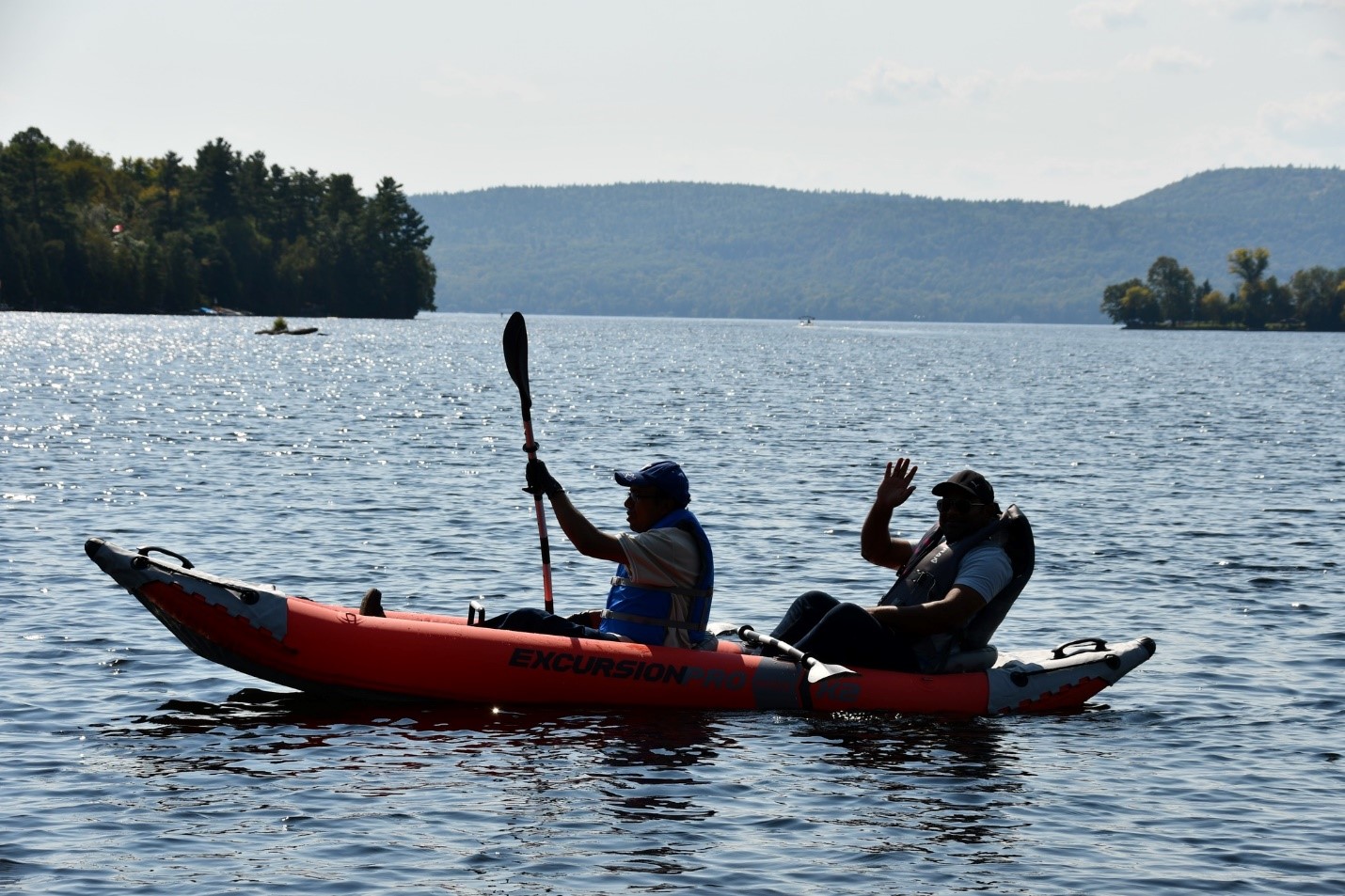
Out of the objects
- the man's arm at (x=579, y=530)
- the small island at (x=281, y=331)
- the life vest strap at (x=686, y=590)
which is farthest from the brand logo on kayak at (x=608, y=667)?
the small island at (x=281, y=331)

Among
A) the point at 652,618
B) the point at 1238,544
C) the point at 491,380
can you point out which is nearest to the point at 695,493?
the point at 1238,544

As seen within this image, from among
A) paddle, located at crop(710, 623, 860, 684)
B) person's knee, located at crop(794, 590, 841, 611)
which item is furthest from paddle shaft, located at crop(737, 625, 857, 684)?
person's knee, located at crop(794, 590, 841, 611)

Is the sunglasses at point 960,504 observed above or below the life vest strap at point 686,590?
above

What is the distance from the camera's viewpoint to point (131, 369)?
6294 centimetres

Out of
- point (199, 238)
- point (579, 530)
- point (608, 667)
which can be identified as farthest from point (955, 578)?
point (199, 238)

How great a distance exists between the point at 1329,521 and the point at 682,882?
17.9m

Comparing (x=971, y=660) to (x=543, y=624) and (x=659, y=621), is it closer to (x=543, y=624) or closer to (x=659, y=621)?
(x=659, y=621)

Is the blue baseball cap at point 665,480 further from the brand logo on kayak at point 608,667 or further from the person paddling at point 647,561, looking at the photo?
the brand logo on kayak at point 608,667

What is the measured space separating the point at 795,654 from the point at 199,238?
136797 mm

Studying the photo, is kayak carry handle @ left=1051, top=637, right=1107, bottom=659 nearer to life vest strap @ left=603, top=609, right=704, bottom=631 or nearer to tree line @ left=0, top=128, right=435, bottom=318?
life vest strap @ left=603, top=609, right=704, bottom=631

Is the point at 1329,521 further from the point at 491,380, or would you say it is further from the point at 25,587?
the point at 491,380

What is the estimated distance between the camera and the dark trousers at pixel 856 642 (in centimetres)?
1184

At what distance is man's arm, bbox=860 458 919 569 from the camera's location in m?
11.4

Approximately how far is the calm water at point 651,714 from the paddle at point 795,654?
0.36 metres
